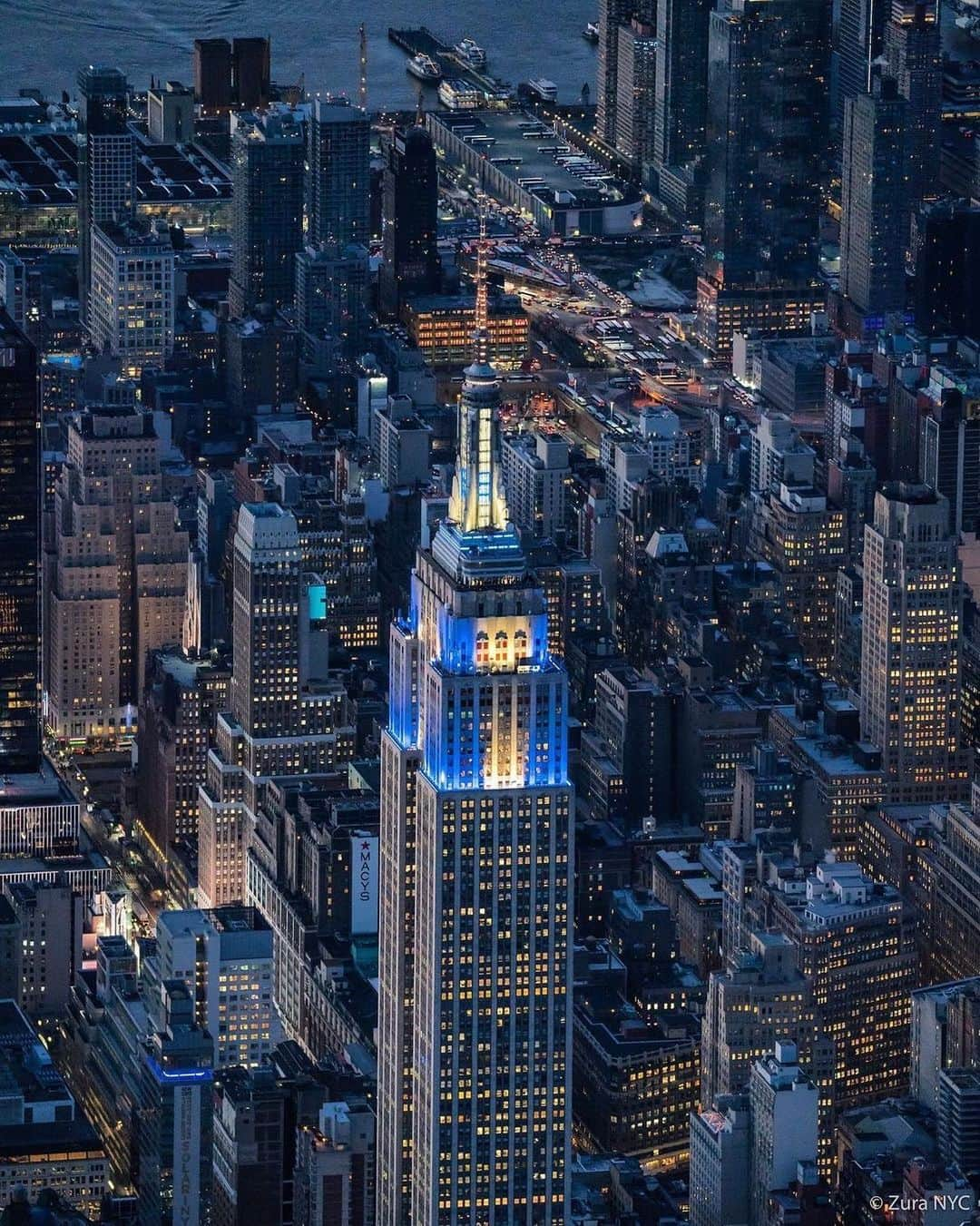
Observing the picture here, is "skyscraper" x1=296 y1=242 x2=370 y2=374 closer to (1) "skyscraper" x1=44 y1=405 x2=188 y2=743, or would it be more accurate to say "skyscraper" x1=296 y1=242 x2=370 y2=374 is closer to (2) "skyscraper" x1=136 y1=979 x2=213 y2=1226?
(1) "skyscraper" x1=44 y1=405 x2=188 y2=743

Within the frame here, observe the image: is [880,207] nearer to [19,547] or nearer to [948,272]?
[948,272]

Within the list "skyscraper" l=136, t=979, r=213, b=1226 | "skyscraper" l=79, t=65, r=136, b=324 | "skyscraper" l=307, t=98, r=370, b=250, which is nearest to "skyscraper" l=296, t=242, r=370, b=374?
"skyscraper" l=307, t=98, r=370, b=250

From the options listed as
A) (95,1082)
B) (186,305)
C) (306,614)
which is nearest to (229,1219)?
(95,1082)

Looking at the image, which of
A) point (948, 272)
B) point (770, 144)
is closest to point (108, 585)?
point (948, 272)

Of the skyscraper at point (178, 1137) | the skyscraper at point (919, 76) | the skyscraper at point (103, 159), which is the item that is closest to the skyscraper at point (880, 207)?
the skyscraper at point (919, 76)

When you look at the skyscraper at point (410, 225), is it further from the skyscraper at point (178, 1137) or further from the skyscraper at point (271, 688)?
the skyscraper at point (178, 1137)

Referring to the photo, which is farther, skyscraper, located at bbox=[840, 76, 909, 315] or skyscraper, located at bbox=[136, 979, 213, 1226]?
skyscraper, located at bbox=[840, 76, 909, 315]
